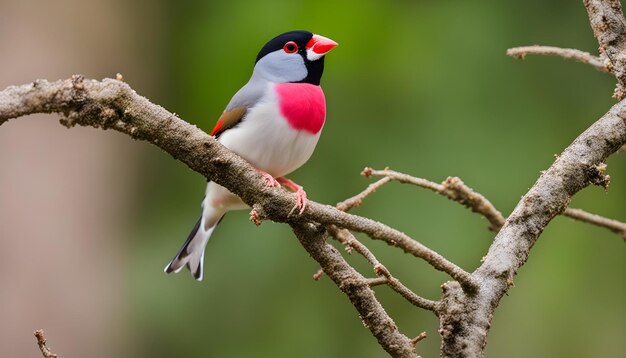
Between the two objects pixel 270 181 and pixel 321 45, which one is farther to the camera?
pixel 321 45

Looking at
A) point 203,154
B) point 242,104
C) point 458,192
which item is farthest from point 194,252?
point 203,154

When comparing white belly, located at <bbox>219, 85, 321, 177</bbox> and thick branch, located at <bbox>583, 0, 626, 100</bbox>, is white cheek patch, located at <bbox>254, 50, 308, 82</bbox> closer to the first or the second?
white belly, located at <bbox>219, 85, 321, 177</bbox>

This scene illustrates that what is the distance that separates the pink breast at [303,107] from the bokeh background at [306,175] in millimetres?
2256

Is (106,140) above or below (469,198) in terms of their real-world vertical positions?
above

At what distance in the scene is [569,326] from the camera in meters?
4.60

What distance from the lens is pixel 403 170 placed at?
15.6 ft

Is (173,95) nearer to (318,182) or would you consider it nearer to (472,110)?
(318,182)

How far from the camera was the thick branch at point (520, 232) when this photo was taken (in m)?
1.53

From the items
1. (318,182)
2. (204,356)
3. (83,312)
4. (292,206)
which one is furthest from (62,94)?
(204,356)

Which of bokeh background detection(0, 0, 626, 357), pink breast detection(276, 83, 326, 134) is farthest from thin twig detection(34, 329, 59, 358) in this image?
bokeh background detection(0, 0, 626, 357)

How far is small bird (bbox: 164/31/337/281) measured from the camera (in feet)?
6.88

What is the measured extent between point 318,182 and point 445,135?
2.31 ft

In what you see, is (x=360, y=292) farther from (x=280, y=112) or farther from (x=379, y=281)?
(x=280, y=112)

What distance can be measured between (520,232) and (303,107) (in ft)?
2.09
